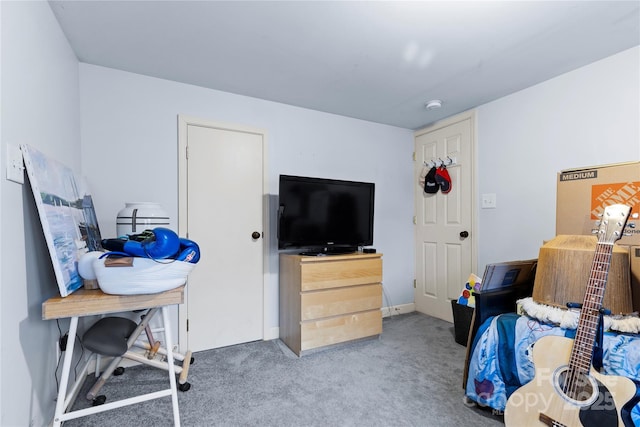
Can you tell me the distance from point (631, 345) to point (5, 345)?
8.17ft

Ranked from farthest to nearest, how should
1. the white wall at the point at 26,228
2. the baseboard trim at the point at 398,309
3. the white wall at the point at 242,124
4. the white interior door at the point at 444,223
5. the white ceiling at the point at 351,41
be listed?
1. the baseboard trim at the point at 398,309
2. the white interior door at the point at 444,223
3. the white wall at the point at 242,124
4. the white ceiling at the point at 351,41
5. the white wall at the point at 26,228

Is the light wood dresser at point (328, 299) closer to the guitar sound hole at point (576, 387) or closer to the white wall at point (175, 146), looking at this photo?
the white wall at point (175, 146)

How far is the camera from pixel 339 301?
2.48 metres

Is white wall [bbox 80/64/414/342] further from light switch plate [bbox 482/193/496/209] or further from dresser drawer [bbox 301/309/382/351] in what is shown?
light switch plate [bbox 482/193/496/209]

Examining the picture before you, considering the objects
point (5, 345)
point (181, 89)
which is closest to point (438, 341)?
point (5, 345)

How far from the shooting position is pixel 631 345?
124cm

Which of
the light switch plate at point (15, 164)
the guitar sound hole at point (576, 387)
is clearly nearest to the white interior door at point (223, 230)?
the light switch plate at point (15, 164)

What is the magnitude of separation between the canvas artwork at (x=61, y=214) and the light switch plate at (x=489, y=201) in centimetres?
315

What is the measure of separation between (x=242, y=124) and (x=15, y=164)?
5.49 ft

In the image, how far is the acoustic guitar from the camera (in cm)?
115

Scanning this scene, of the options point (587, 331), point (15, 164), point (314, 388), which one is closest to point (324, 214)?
point (314, 388)

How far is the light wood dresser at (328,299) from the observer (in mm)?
2355

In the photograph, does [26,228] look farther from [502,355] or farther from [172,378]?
[502,355]

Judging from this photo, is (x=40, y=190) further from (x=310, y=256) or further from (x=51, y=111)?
(x=310, y=256)
